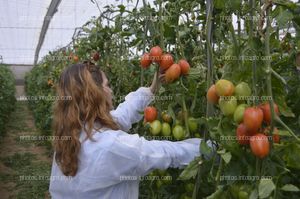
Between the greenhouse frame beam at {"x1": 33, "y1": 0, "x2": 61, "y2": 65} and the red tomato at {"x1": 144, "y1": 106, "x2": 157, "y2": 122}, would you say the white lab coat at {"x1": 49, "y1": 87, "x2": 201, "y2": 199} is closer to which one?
the red tomato at {"x1": 144, "y1": 106, "x2": 157, "y2": 122}

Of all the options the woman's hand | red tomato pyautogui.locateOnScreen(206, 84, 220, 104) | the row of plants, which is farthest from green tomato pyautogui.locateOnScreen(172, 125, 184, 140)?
the row of plants

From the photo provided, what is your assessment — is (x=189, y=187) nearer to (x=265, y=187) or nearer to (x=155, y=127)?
(x=155, y=127)

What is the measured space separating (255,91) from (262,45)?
0.12m

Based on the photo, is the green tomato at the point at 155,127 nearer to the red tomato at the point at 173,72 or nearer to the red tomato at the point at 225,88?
the red tomato at the point at 173,72

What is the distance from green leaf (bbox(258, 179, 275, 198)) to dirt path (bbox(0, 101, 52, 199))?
3.67 m

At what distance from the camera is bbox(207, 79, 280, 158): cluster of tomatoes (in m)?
0.87

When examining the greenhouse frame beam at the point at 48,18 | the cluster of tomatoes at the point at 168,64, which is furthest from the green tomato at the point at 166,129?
the greenhouse frame beam at the point at 48,18

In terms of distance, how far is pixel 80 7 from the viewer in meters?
8.74

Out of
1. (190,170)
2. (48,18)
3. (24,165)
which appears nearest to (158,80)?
(190,170)

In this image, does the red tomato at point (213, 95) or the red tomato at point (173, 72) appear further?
the red tomato at point (173, 72)

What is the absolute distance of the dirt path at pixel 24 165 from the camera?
4.45 m

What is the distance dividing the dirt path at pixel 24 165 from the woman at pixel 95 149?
298cm

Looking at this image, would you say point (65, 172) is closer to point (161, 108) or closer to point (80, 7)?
point (161, 108)

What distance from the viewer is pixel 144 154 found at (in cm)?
131
